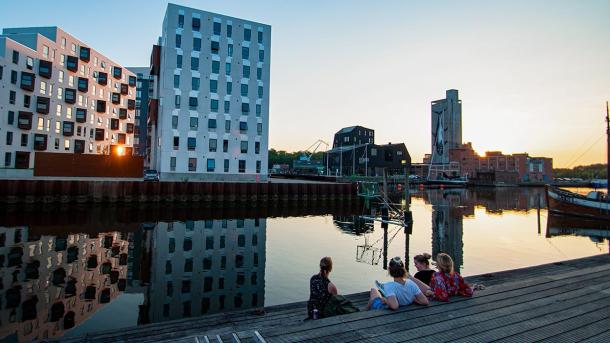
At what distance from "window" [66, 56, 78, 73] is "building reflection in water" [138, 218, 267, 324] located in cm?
5760

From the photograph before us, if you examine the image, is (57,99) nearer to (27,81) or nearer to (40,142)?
(27,81)

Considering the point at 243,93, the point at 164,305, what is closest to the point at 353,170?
the point at 243,93

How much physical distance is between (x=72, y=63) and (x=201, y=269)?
70813 millimetres

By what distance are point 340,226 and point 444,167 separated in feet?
475

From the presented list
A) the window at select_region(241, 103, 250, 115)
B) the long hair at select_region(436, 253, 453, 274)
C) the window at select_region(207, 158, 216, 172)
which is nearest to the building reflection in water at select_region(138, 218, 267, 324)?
the long hair at select_region(436, 253, 453, 274)

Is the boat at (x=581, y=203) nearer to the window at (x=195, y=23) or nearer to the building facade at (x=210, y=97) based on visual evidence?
the building facade at (x=210, y=97)

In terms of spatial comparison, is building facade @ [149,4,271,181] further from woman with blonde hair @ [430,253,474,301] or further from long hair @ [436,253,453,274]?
woman with blonde hair @ [430,253,474,301]

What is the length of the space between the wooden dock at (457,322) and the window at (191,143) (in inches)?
2030

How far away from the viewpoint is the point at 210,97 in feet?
193

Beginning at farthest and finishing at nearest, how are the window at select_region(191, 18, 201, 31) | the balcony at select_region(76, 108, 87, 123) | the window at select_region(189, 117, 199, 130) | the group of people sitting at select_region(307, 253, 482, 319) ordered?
the balcony at select_region(76, 108, 87, 123) → the window at select_region(191, 18, 201, 31) → the window at select_region(189, 117, 199, 130) → the group of people sitting at select_region(307, 253, 482, 319)

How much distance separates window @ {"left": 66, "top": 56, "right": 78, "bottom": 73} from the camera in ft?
227

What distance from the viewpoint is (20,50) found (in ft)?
188

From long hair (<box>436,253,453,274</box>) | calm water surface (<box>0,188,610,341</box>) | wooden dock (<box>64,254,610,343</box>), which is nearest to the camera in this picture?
wooden dock (<box>64,254,610,343</box>)

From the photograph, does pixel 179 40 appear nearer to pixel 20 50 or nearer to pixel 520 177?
pixel 20 50
